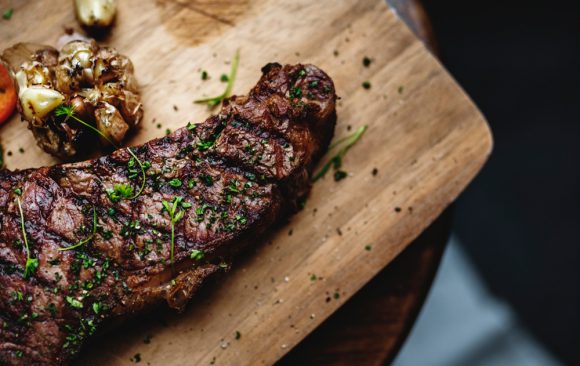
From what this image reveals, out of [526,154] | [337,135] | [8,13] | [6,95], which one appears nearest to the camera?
[6,95]

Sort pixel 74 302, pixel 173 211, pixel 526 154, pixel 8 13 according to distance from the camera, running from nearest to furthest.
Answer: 1. pixel 74 302
2. pixel 173 211
3. pixel 8 13
4. pixel 526 154

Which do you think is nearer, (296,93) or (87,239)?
(87,239)

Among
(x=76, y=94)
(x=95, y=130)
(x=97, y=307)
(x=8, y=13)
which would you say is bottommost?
(x=97, y=307)

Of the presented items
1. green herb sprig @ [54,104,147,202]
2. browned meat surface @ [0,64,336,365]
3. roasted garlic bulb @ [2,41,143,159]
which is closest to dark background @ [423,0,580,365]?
browned meat surface @ [0,64,336,365]

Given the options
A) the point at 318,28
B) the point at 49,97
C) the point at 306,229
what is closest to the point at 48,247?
the point at 49,97

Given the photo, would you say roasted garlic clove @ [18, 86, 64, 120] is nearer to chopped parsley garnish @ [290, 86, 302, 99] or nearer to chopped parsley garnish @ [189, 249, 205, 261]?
chopped parsley garnish @ [189, 249, 205, 261]

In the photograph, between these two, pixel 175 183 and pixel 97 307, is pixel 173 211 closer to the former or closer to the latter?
pixel 175 183

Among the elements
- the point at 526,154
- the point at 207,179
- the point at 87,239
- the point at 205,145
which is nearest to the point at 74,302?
the point at 87,239

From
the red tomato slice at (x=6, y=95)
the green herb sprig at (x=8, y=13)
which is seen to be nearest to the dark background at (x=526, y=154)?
the green herb sprig at (x=8, y=13)

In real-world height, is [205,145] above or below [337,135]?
above
